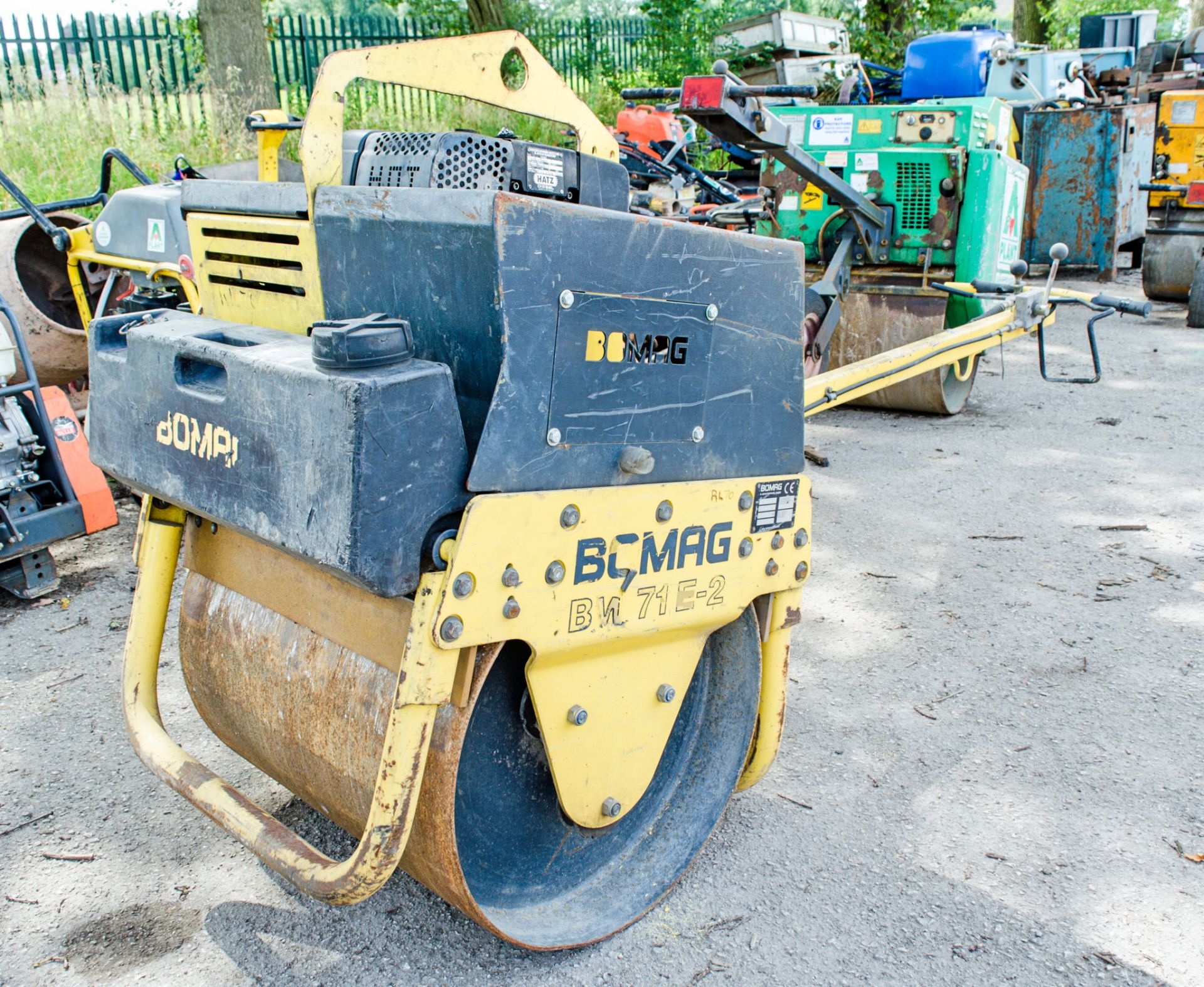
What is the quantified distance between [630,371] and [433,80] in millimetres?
660

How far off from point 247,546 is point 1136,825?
2.13m

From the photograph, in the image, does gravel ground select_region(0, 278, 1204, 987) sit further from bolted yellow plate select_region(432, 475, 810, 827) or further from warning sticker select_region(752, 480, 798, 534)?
warning sticker select_region(752, 480, 798, 534)

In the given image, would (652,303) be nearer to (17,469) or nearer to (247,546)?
(247,546)

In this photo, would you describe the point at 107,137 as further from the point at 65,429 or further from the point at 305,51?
the point at 65,429

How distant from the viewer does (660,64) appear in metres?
19.8

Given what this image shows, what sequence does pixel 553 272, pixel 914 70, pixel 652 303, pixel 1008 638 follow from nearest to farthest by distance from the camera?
1. pixel 553 272
2. pixel 652 303
3. pixel 1008 638
4. pixel 914 70

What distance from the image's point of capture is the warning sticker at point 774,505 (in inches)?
82.5

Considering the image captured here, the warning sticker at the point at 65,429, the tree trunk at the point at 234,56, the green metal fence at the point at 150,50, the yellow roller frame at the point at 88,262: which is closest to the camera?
the warning sticker at the point at 65,429

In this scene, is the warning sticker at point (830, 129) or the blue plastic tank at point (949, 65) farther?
the blue plastic tank at point (949, 65)

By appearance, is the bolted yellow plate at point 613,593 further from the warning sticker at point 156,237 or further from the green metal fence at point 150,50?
the green metal fence at point 150,50

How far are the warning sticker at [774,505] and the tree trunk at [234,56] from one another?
9.12 metres

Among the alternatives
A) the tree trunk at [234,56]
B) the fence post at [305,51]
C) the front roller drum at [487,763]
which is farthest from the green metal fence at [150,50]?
the front roller drum at [487,763]

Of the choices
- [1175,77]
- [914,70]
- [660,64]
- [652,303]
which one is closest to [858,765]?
[652,303]

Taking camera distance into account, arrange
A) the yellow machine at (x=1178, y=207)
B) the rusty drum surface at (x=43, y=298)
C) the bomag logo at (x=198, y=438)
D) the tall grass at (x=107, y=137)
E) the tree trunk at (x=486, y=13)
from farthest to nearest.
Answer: the tree trunk at (x=486, y=13), the yellow machine at (x=1178, y=207), the tall grass at (x=107, y=137), the rusty drum surface at (x=43, y=298), the bomag logo at (x=198, y=438)
